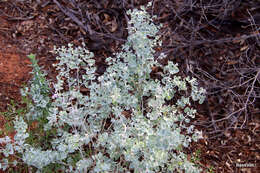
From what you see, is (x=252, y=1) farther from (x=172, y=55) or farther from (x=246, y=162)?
(x=246, y=162)

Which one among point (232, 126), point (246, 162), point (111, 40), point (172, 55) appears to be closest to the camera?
point (246, 162)

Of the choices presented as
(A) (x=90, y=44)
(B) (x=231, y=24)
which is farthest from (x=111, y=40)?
(B) (x=231, y=24)

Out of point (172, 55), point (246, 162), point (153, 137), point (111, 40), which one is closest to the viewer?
point (153, 137)

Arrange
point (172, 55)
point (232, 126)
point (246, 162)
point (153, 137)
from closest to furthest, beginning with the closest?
1. point (153, 137)
2. point (246, 162)
3. point (232, 126)
4. point (172, 55)

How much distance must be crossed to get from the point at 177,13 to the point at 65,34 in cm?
160

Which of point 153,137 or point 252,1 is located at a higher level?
point 252,1

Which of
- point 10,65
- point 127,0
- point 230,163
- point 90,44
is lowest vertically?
point 230,163

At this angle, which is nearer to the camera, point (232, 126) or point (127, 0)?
point (232, 126)

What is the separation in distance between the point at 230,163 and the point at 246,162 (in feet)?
0.55

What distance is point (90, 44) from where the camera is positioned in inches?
167

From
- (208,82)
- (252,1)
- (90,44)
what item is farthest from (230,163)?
(90,44)

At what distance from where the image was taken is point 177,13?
3.99 m

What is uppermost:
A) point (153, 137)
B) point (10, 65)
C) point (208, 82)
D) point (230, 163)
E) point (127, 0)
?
point (127, 0)

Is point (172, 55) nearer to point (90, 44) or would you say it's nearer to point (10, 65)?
point (90, 44)
